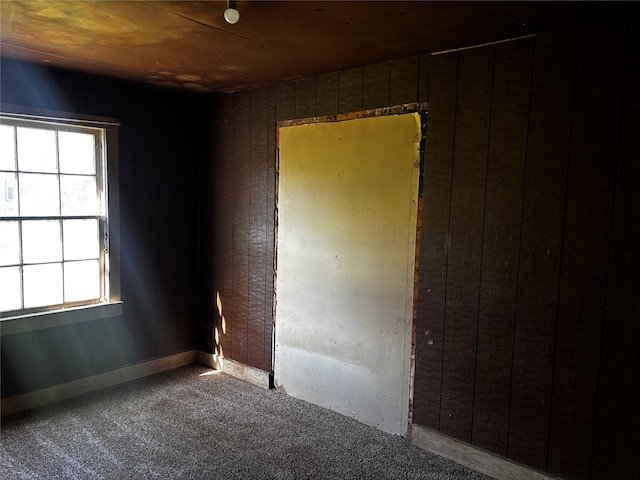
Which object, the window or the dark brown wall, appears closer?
the window

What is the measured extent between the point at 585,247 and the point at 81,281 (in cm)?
348

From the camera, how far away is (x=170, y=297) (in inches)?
167

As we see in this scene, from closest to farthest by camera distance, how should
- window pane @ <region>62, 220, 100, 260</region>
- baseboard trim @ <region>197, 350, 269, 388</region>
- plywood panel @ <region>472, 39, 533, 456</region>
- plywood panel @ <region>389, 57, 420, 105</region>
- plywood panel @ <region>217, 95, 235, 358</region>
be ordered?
plywood panel @ <region>472, 39, 533, 456</region> → plywood panel @ <region>389, 57, 420, 105</region> → window pane @ <region>62, 220, 100, 260</region> → baseboard trim @ <region>197, 350, 269, 388</region> → plywood panel @ <region>217, 95, 235, 358</region>

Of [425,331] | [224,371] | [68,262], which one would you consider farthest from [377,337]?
[68,262]

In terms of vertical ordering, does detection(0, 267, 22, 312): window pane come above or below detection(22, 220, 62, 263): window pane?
below

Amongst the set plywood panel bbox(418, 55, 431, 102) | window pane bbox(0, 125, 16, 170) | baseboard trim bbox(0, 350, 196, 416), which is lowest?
baseboard trim bbox(0, 350, 196, 416)

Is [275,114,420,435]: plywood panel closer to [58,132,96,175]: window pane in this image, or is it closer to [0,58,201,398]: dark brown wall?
[0,58,201,398]: dark brown wall

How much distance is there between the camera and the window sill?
10.6ft

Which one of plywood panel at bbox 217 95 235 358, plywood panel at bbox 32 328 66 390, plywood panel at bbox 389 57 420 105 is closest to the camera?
plywood panel at bbox 389 57 420 105

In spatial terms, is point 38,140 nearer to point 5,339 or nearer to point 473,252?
point 5,339

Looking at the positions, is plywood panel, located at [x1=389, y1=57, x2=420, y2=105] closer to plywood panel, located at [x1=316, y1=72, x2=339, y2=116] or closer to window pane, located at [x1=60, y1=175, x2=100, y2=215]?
plywood panel, located at [x1=316, y1=72, x2=339, y2=116]

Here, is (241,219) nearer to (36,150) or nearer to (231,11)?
(36,150)

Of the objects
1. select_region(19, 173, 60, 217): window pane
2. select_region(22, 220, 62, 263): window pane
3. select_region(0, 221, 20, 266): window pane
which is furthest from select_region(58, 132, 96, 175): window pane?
select_region(0, 221, 20, 266): window pane

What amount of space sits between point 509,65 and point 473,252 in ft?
3.44
